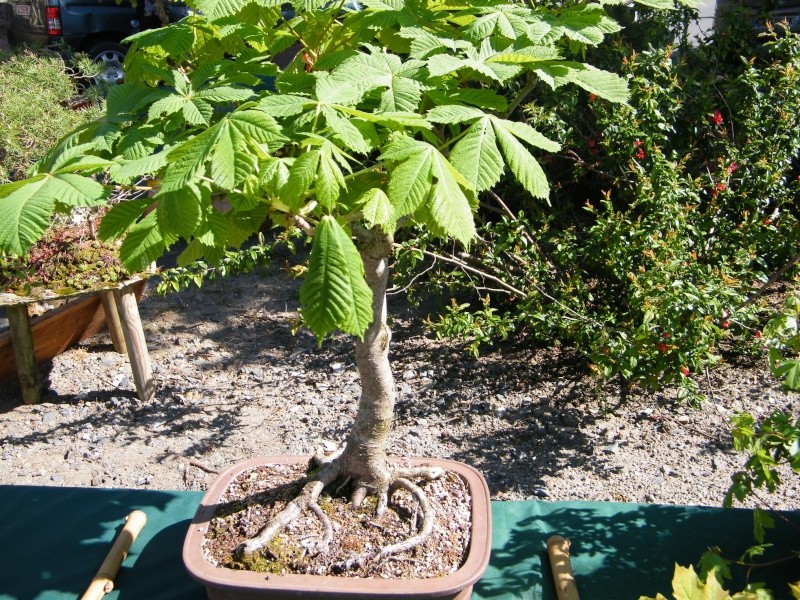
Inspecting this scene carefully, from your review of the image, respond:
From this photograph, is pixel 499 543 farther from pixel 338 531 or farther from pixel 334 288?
pixel 334 288

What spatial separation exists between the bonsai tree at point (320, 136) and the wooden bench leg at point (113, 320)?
244 centimetres

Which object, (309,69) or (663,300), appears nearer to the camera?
(309,69)

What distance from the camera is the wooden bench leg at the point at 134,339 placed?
3666mm

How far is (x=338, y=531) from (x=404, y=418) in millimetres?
1694

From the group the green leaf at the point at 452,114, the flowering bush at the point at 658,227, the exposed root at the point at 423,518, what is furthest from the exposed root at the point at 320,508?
the flowering bush at the point at 658,227

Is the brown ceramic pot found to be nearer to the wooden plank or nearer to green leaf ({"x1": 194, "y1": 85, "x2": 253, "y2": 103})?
green leaf ({"x1": 194, "y1": 85, "x2": 253, "y2": 103})

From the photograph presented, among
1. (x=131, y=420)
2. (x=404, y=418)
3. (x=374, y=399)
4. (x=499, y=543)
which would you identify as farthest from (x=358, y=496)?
(x=131, y=420)

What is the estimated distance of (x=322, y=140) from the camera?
1.29 m

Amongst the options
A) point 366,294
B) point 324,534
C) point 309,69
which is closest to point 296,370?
point 324,534

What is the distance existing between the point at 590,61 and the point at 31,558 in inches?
142

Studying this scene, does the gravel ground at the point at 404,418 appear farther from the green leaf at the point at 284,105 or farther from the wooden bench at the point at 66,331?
the green leaf at the point at 284,105

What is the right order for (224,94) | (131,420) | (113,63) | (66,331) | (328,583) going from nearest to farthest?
(224,94), (328,583), (131,420), (66,331), (113,63)

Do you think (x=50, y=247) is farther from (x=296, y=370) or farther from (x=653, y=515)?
(x=653, y=515)

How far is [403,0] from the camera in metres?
1.49
